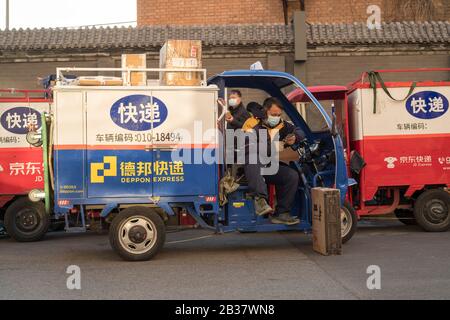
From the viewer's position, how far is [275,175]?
8.80 m

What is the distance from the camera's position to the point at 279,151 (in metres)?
9.16

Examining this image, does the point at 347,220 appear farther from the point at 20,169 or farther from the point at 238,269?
the point at 20,169

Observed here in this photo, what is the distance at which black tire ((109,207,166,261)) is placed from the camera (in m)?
8.15

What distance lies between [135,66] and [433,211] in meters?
6.04

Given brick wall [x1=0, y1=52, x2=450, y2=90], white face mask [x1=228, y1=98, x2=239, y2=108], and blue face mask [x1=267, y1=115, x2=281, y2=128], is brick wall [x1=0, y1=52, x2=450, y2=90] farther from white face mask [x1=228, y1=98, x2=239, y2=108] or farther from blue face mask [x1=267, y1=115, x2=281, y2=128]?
white face mask [x1=228, y1=98, x2=239, y2=108]

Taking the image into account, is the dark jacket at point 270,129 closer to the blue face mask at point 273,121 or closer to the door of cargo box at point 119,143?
the blue face mask at point 273,121

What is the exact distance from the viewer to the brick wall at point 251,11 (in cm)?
2136

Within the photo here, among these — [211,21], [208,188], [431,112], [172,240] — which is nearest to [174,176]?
[208,188]

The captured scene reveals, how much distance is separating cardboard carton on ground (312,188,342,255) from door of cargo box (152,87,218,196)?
4.97 feet

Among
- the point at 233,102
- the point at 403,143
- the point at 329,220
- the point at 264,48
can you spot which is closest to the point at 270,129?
the point at 233,102

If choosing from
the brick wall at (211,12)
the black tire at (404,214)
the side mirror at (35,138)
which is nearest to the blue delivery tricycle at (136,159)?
the side mirror at (35,138)

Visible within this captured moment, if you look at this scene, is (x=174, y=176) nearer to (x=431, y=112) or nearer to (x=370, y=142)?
(x=370, y=142)

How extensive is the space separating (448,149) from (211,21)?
41.7 ft
